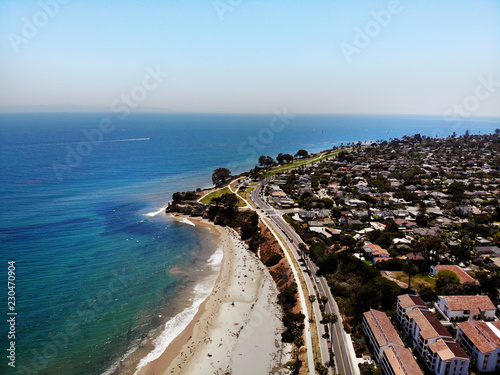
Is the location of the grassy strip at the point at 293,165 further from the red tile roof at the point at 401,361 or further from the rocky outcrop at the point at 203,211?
the red tile roof at the point at 401,361

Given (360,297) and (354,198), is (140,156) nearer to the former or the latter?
(354,198)

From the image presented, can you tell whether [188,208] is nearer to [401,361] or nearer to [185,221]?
[185,221]

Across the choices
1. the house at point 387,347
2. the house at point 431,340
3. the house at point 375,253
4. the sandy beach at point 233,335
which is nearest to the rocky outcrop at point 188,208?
the sandy beach at point 233,335

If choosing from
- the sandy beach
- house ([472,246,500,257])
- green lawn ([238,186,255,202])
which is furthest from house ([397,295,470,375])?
green lawn ([238,186,255,202])

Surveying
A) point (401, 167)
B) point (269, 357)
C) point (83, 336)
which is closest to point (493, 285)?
point (269, 357)

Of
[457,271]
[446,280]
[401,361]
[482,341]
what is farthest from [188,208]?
[482,341]

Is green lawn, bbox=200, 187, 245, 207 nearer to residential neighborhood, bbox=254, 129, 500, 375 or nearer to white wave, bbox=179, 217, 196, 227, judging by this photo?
residential neighborhood, bbox=254, 129, 500, 375
